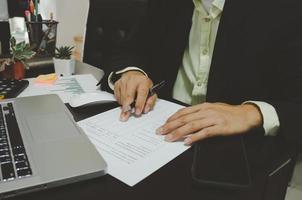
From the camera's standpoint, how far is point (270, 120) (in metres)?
0.78

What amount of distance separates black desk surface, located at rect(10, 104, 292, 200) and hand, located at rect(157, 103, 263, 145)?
0.12 metres

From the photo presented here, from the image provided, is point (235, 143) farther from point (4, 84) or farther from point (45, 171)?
point (4, 84)

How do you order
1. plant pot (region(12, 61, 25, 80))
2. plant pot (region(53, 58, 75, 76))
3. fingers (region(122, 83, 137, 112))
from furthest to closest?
plant pot (region(53, 58, 75, 76)), plant pot (region(12, 61, 25, 80)), fingers (region(122, 83, 137, 112))

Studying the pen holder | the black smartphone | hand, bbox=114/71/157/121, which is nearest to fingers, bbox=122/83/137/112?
hand, bbox=114/71/157/121

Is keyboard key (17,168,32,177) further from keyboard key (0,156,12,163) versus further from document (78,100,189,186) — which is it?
document (78,100,189,186)

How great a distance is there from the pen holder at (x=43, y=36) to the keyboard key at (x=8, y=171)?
87 cm

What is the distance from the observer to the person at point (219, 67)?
30.5 inches

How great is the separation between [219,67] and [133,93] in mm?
322

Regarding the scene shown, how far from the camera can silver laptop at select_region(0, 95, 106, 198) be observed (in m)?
0.52

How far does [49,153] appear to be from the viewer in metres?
0.59

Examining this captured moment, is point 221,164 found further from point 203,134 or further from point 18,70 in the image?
point 18,70

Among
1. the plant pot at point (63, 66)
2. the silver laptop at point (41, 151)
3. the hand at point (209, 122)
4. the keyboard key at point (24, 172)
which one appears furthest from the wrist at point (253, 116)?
the plant pot at point (63, 66)

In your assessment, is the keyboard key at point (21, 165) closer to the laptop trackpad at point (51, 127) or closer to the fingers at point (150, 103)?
the laptop trackpad at point (51, 127)

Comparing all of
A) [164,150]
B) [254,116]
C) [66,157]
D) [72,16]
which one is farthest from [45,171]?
[72,16]
